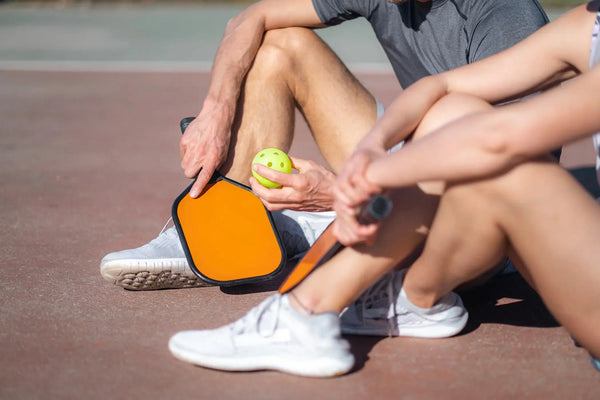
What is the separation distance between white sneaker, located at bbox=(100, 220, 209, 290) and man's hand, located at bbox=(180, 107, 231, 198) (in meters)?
0.28

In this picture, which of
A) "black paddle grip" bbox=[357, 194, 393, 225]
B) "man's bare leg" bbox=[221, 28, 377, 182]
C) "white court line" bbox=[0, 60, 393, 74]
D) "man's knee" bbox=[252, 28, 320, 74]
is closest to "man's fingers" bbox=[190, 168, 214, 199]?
"man's bare leg" bbox=[221, 28, 377, 182]

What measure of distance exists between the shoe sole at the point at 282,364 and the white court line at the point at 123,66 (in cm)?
680

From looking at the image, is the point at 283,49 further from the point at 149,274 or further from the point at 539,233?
the point at 539,233

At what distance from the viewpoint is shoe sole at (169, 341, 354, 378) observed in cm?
235

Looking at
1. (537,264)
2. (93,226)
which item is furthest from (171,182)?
(537,264)

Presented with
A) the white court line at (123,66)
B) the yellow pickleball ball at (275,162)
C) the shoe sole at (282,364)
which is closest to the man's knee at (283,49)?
the yellow pickleball ball at (275,162)

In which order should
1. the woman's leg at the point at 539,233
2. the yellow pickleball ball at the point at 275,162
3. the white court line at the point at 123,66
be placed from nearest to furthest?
the woman's leg at the point at 539,233 < the yellow pickleball ball at the point at 275,162 < the white court line at the point at 123,66

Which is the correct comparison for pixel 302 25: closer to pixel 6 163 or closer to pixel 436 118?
pixel 436 118

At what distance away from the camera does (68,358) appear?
2525mm

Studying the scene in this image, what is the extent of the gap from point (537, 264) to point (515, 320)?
0.76m

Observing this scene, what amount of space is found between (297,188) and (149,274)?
0.69 m

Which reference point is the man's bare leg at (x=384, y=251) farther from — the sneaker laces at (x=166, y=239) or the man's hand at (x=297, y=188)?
the sneaker laces at (x=166, y=239)

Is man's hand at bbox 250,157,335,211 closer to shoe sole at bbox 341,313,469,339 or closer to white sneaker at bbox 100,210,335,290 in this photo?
white sneaker at bbox 100,210,335,290

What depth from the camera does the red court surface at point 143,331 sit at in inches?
92.8
